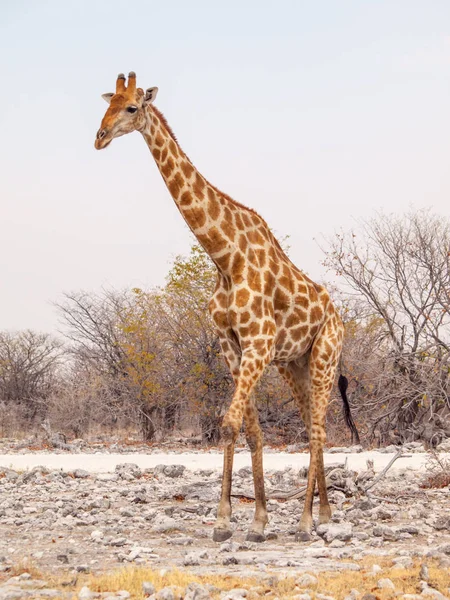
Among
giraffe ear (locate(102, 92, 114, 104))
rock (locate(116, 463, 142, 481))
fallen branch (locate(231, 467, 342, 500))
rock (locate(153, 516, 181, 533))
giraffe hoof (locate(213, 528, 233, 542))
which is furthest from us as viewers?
rock (locate(116, 463, 142, 481))

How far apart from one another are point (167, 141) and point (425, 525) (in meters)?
4.84

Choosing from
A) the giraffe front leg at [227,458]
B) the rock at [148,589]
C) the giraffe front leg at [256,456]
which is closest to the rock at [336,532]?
the giraffe front leg at [256,456]

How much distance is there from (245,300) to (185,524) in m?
2.69

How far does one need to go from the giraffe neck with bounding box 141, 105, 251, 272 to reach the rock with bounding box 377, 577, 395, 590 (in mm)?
3557

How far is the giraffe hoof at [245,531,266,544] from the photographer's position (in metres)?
7.48

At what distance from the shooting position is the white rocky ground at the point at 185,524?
6402 millimetres

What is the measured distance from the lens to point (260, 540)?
24.6ft

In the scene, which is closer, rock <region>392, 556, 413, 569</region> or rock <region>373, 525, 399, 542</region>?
rock <region>392, 556, 413, 569</region>

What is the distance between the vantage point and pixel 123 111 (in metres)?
7.71

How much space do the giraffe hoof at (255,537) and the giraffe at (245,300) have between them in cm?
1

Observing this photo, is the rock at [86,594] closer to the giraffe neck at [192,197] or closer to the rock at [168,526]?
the rock at [168,526]

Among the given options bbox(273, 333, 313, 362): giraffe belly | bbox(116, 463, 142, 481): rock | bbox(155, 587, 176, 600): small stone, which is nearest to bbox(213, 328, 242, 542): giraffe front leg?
bbox(273, 333, 313, 362): giraffe belly

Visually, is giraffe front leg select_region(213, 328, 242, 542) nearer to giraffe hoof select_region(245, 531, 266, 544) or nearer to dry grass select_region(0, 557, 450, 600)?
giraffe hoof select_region(245, 531, 266, 544)

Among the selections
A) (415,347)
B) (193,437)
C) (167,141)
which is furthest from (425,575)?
(193,437)
